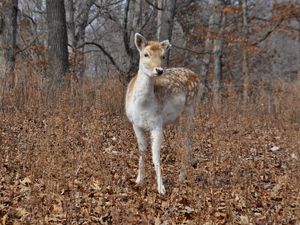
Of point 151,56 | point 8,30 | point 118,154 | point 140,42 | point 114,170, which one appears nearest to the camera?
point 151,56

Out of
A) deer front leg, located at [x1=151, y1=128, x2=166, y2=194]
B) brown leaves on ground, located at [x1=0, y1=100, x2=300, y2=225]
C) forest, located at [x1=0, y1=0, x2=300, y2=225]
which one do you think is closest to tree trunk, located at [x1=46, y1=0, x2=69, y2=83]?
forest, located at [x1=0, y1=0, x2=300, y2=225]

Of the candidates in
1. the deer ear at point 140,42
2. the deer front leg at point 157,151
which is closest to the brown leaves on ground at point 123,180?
the deer front leg at point 157,151

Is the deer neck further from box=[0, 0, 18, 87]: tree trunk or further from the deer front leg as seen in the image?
box=[0, 0, 18, 87]: tree trunk

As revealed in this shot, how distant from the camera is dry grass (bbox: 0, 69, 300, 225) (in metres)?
5.31

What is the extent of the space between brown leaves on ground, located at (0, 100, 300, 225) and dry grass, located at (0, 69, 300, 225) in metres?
0.01

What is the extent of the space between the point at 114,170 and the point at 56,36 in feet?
22.1

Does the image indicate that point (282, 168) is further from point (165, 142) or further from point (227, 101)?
point (227, 101)

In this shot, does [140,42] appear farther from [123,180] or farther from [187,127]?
[123,180]

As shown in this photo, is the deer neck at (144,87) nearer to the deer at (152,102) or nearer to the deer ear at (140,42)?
the deer at (152,102)

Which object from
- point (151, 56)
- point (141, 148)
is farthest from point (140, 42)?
point (141, 148)

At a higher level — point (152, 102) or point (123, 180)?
point (152, 102)

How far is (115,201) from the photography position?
5652 mm

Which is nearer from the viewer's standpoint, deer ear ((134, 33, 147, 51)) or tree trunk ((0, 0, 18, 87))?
deer ear ((134, 33, 147, 51))

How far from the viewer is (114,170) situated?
7254 mm
